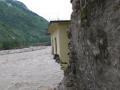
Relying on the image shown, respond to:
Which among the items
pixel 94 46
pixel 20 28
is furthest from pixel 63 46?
pixel 20 28

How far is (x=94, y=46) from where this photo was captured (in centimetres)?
511

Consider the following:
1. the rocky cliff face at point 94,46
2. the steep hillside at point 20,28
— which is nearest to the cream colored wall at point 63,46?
the rocky cliff face at point 94,46

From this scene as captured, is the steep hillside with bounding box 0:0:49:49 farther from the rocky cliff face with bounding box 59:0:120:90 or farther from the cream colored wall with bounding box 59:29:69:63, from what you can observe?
the rocky cliff face with bounding box 59:0:120:90

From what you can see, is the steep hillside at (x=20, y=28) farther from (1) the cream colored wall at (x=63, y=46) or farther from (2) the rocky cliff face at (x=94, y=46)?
(2) the rocky cliff face at (x=94, y=46)

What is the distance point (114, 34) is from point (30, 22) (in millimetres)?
96983

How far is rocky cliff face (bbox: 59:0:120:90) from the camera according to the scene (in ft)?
13.6

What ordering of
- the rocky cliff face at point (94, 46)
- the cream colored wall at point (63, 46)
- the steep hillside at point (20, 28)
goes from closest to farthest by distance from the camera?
the rocky cliff face at point (94, 46), the cream colored wall at point (63, 46), the steep hillside at point (20, 28)

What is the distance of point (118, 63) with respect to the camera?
13.2 ft

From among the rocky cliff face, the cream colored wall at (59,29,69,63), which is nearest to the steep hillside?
the cream colored wall at (59,29,69,63)

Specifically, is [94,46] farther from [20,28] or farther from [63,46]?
[20,28]

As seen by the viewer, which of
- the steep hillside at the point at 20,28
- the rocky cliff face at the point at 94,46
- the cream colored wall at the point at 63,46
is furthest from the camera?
the steep hillside at the point at 20,28

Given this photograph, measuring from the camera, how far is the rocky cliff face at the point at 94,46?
4.15m

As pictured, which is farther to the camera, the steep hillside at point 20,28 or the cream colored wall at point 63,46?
the steep hillside at point 20,28

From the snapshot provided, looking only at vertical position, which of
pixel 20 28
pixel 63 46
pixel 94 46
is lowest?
pixel 63 46
